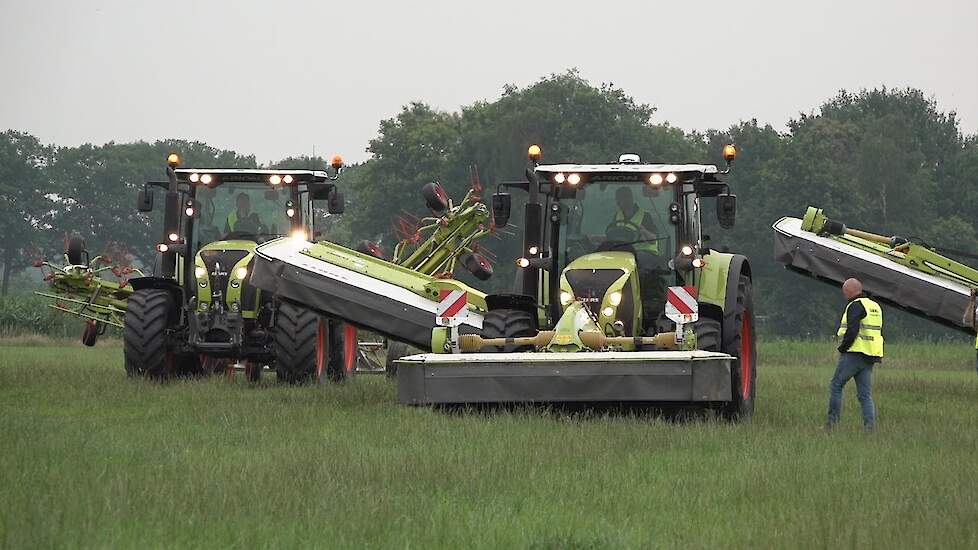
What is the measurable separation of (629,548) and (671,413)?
25.4 feet

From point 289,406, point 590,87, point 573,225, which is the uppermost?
point 590,87

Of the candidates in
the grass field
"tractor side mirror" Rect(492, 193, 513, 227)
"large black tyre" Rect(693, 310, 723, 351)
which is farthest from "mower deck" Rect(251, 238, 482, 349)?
"large black tyre" Rect(693, 310, 723, 351)

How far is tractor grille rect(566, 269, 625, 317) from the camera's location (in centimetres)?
1564

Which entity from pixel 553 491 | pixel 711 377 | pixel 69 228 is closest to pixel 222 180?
pixel 711 377

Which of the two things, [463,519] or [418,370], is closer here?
[463,519]

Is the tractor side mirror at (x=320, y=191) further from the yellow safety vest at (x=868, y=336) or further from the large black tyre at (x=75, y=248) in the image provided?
the yellow safety vest at (x=868, y=336)

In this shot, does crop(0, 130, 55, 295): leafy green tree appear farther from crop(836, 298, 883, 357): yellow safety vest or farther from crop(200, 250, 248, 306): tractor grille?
crop(836, 298, 883, 357): yellow safety vest

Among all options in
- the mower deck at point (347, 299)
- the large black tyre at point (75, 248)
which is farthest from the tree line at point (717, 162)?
the mower deck at point (347, 299)

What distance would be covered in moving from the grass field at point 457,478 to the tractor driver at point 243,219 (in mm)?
3994

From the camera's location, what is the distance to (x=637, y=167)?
1639cm

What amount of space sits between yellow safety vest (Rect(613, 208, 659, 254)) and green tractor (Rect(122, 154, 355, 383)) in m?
3.70

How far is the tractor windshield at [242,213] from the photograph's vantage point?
20.5 metres

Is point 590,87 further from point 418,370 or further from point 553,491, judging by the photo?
point 553,491

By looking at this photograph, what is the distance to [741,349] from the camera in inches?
663
